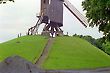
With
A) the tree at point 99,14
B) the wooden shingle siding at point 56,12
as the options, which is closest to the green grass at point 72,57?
the tree at point 99,14

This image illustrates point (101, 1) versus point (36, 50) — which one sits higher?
point (101, 1)

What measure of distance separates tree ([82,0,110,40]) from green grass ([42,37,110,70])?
6015 mm

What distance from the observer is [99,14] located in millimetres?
48156

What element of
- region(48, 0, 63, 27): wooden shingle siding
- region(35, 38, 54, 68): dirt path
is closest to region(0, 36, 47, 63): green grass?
region(35, 38, 54, 68): dirt path

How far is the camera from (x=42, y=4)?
86562 mm

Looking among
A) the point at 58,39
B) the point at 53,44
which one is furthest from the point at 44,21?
the point at 53,44

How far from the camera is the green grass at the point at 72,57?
163 ft

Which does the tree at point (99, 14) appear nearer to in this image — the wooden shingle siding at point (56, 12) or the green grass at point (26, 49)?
the green grass at point (26, 49)

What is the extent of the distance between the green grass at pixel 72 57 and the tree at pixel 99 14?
6015 mm

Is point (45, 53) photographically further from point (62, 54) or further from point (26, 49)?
point (26, 49)

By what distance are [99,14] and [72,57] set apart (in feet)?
35.6

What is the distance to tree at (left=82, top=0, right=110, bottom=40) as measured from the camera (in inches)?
1810

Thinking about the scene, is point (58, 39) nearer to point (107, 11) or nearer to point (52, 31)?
point (52, 31)

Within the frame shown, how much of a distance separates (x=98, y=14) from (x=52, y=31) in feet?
118
